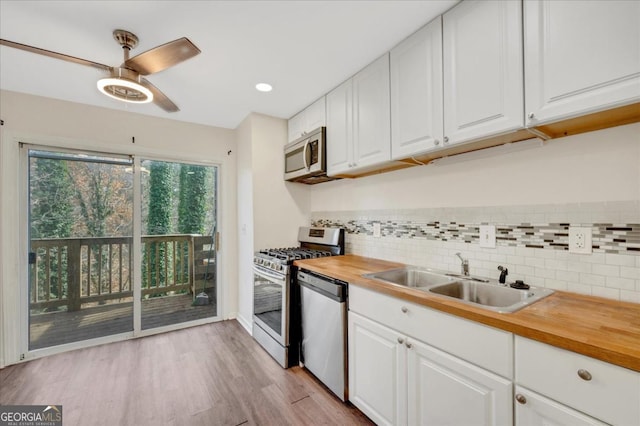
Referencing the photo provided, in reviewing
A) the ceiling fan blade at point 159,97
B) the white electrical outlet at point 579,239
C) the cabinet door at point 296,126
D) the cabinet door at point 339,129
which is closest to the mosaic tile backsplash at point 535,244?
the white electrical outlet at point 579,239

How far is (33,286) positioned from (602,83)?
434 cm

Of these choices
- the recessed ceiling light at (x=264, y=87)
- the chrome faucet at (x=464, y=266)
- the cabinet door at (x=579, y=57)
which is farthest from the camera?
the recessed ceiling light at (x=264, y=87)

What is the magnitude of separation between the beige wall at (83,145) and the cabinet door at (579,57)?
3.18m

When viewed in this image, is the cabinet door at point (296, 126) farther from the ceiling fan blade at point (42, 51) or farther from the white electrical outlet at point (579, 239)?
the white electrical outlet at point (579, 239)

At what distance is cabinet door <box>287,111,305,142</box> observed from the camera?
3.04m

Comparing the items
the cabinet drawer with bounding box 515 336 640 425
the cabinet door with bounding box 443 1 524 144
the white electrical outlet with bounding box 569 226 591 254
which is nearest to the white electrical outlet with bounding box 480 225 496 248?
the white electrical outlet with bounding box 569 226 591 254

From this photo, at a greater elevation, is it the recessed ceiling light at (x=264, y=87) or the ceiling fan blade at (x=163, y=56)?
the recessed ceiling light at (x=264, y=87)

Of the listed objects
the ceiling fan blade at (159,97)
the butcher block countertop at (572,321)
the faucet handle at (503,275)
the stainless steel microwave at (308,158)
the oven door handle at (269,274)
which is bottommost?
the oven door handle at (269,274)

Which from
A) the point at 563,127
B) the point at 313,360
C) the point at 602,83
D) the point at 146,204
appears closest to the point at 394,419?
the point at 313,360

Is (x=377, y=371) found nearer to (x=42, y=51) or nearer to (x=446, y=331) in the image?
(x=446, y=331)

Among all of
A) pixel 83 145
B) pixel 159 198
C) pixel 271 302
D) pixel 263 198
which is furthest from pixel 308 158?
pixel 83 145

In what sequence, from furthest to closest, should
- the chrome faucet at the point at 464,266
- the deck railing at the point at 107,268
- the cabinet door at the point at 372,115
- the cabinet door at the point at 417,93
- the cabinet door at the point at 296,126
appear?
the cabinet door at the point at 296,126 < the deck railing at the point at 107,268 < the cabinet door at the point at 372,115 < the chrome faucet at the point at 464,266 < the cabinet door at the point at 417,93

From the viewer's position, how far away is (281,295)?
8.02 feet

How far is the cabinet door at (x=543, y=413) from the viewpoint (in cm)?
89
